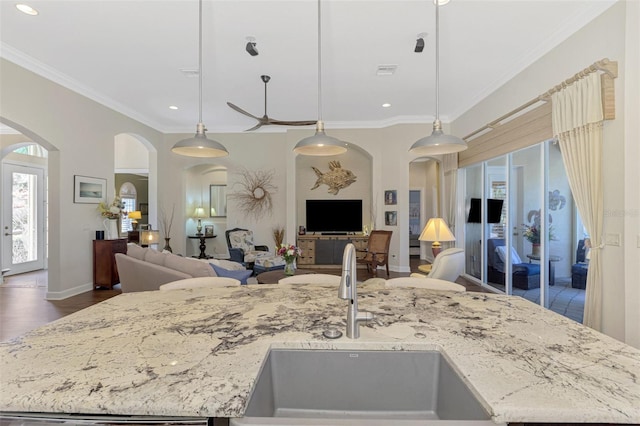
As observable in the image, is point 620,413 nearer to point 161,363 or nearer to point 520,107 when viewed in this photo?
point 161,363

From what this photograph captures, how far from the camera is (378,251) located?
629 cm

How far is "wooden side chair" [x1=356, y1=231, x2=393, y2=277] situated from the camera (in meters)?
6.17

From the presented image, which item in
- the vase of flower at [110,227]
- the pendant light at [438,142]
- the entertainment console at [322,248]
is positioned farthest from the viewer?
the entertainment console at [322,248]

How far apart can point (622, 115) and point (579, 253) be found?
147cm

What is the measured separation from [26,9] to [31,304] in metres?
3.74

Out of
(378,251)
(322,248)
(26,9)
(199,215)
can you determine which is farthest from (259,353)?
(199,215)

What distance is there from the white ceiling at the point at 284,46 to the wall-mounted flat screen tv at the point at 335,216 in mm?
2852

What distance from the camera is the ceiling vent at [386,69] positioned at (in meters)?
4.06

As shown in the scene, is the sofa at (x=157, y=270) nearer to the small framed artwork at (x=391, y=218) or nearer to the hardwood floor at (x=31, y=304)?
the hardwood floor at (x=31, y=304)

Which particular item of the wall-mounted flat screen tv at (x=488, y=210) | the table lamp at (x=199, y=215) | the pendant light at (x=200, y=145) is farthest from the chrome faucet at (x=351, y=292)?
the table lamp at (x=199, y=215)

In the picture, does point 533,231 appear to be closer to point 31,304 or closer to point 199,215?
point 31,304

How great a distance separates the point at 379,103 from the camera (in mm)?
5465

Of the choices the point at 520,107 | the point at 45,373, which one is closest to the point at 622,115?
the point at 520,107

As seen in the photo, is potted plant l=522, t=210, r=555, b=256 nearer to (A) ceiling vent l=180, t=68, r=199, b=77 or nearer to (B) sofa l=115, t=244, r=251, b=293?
(B) sofa l=115, t=244, r=251, b=293
